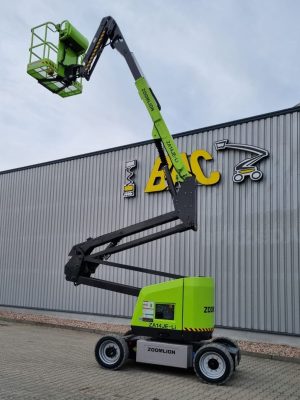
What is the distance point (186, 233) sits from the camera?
49.6ft

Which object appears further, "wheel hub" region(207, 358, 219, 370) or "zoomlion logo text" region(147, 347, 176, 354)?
"zoomlion logo text" region(147, 347, 176, 354)

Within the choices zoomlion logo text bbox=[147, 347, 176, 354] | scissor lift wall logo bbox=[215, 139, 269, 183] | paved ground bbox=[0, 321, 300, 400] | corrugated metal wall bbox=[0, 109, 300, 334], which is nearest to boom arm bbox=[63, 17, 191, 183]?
zoomlion logo text bbox=[147, 347, 176, 354]

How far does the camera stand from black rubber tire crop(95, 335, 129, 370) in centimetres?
916

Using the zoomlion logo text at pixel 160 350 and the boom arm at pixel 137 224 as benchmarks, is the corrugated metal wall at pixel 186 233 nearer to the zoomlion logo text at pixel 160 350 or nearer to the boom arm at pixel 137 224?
the boom arm at pixel 137 224

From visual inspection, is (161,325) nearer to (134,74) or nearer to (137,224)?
(137,224)

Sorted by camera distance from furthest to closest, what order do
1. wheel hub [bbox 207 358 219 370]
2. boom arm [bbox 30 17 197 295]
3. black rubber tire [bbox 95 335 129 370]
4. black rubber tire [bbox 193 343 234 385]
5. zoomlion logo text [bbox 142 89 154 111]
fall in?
zoomlion logo text [bbox 142 89 154 111], boom arm [bbox 30 17 197 295], black rubber tire [bbox 95 335 129 370], wheel hub [bbox 207 358 219 370], black rubber tire [bbox 193 343 234 385]

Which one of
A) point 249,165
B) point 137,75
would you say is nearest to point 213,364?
point 137,75

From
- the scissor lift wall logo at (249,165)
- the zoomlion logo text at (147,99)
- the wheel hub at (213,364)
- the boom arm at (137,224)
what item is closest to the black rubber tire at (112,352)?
the boom arm at (137,224)

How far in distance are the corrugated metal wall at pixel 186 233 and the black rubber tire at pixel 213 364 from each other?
4815 mm

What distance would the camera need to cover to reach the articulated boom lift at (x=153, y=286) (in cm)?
880

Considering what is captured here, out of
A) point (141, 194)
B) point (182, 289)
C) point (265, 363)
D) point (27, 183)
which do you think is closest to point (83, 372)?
point (182, 289)

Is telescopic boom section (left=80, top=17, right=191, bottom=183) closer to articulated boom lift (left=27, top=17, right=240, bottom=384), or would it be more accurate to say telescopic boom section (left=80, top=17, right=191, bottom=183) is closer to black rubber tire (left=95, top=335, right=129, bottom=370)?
articulated boom lift (left=27, top=17, right=240, bottom=384)

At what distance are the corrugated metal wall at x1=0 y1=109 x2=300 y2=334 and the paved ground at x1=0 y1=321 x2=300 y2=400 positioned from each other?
261 centimetres

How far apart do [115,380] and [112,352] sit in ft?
3.44
